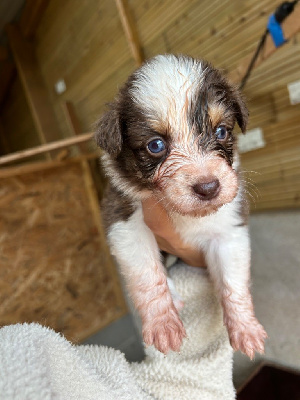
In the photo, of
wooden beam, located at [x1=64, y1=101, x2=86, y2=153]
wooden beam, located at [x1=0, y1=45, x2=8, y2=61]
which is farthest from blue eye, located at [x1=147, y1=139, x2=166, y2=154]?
wooden beam, located at [x1=0, y1=45, x2=8, y2=61]

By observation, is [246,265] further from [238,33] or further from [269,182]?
[238,33]

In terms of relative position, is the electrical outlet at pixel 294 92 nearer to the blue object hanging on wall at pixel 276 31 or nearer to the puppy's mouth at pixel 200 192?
the blue object hanging on wall at pixel 276 31

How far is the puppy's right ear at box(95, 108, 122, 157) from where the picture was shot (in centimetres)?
147

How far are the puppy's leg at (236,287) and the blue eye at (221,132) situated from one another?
1.68 feet

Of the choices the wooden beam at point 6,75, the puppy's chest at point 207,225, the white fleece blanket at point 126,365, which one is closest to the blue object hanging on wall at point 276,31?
the puppy's chest at point 207,225

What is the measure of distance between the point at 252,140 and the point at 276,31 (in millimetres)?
927

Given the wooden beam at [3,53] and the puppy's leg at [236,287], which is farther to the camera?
the wooden beam at [3,53]

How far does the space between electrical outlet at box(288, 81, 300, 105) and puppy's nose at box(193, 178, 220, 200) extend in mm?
1355

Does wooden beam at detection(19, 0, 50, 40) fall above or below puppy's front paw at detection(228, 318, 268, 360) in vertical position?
above

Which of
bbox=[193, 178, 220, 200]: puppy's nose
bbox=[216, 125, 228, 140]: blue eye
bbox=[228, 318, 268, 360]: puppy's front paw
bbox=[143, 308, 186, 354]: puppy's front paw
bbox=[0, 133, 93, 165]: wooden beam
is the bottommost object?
bbox=[228, 318, 268, 360]: puppy's front paw

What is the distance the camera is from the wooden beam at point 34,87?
578 cm

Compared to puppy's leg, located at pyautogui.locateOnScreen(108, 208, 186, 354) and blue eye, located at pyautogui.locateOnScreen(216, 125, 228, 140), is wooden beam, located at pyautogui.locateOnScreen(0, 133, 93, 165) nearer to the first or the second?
puppy's leg, located at pyautogui.locateOnScreen(108, 208, 186, 354)

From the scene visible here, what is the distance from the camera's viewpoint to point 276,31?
74.0 inches

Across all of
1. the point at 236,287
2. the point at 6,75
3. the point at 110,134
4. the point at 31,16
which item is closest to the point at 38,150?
the point at 110,134
